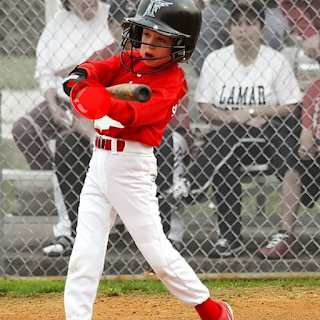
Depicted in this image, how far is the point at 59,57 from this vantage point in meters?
4.53

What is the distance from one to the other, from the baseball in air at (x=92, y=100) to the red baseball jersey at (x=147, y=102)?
0.22 m

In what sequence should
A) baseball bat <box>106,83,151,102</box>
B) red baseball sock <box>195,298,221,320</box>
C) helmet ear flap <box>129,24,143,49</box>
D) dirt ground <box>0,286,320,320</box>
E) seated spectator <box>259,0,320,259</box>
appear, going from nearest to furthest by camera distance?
baseball bat <box>106,83,151,102</box>, helmet ear flap <box>129,24,143,49</box>, red baseball sock <box>195,298,221,320</box>, dirt ground <box>0,286,320,320</box>, seated spectator <box>259,0,320,259</box>

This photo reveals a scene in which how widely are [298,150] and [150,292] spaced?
1212 millimetres

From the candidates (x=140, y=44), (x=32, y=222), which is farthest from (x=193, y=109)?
(x=140, y=44)

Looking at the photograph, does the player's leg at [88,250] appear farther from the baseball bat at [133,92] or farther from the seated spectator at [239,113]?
the seated spectator at [239,113]

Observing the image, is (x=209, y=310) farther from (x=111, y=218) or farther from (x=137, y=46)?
(x=137, y=46)

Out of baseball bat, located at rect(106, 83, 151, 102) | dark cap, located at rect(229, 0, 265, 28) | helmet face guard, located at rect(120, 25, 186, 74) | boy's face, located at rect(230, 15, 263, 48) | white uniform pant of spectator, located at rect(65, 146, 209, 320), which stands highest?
dark cap, located at rect(229, 0, 265, 28)

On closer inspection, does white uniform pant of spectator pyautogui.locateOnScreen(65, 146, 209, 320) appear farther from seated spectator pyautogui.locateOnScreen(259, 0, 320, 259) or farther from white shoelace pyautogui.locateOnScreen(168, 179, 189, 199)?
seated spectator pyautogui.locateOnScreen(259, 0, 320, 259)

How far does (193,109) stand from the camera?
4520mm

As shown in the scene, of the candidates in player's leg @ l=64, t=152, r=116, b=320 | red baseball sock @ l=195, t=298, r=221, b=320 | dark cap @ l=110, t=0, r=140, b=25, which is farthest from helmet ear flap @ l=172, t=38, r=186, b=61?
dark cap @ l=110, t=0, r=140, b=25

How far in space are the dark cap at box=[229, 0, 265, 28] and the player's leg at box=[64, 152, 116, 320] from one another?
1.78 meters

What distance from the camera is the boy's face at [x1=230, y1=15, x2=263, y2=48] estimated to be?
14.7 feet

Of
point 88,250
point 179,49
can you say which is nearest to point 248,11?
point 179,49

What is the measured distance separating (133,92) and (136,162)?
685 millimetres
